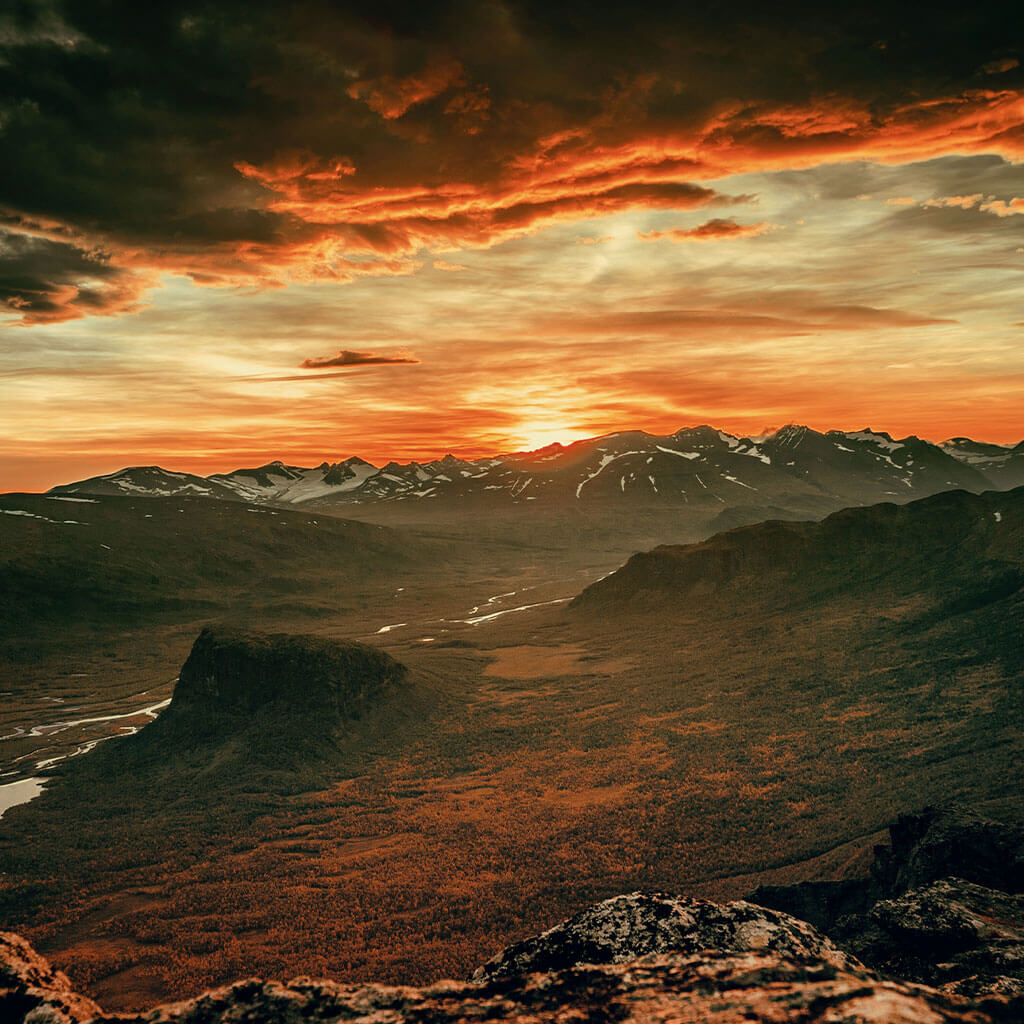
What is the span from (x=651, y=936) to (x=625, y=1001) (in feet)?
11.0

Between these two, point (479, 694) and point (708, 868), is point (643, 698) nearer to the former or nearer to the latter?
point (479, 694)

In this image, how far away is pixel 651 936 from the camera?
27.5 ft

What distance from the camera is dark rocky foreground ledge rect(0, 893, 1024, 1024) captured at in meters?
4.86

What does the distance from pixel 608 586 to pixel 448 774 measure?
84042 mm

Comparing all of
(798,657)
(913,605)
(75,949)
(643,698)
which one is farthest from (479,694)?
(913,605)

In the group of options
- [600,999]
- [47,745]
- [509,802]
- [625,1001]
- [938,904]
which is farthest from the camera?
[47,745]

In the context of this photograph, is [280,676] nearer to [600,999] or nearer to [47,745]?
[47,745]

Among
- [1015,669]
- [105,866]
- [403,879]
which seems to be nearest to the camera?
[403,879]

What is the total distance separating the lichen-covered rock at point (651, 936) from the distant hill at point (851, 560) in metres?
96.0

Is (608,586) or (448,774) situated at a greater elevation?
(608,586)

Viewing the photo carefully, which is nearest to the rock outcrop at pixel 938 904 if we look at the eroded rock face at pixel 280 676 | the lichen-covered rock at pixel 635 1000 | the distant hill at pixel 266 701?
the lichen-covered rock at pixel 635 1000

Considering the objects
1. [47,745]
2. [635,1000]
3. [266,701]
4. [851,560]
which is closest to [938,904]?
[635,1000]

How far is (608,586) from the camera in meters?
139

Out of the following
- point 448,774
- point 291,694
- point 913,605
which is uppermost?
point 913,605
